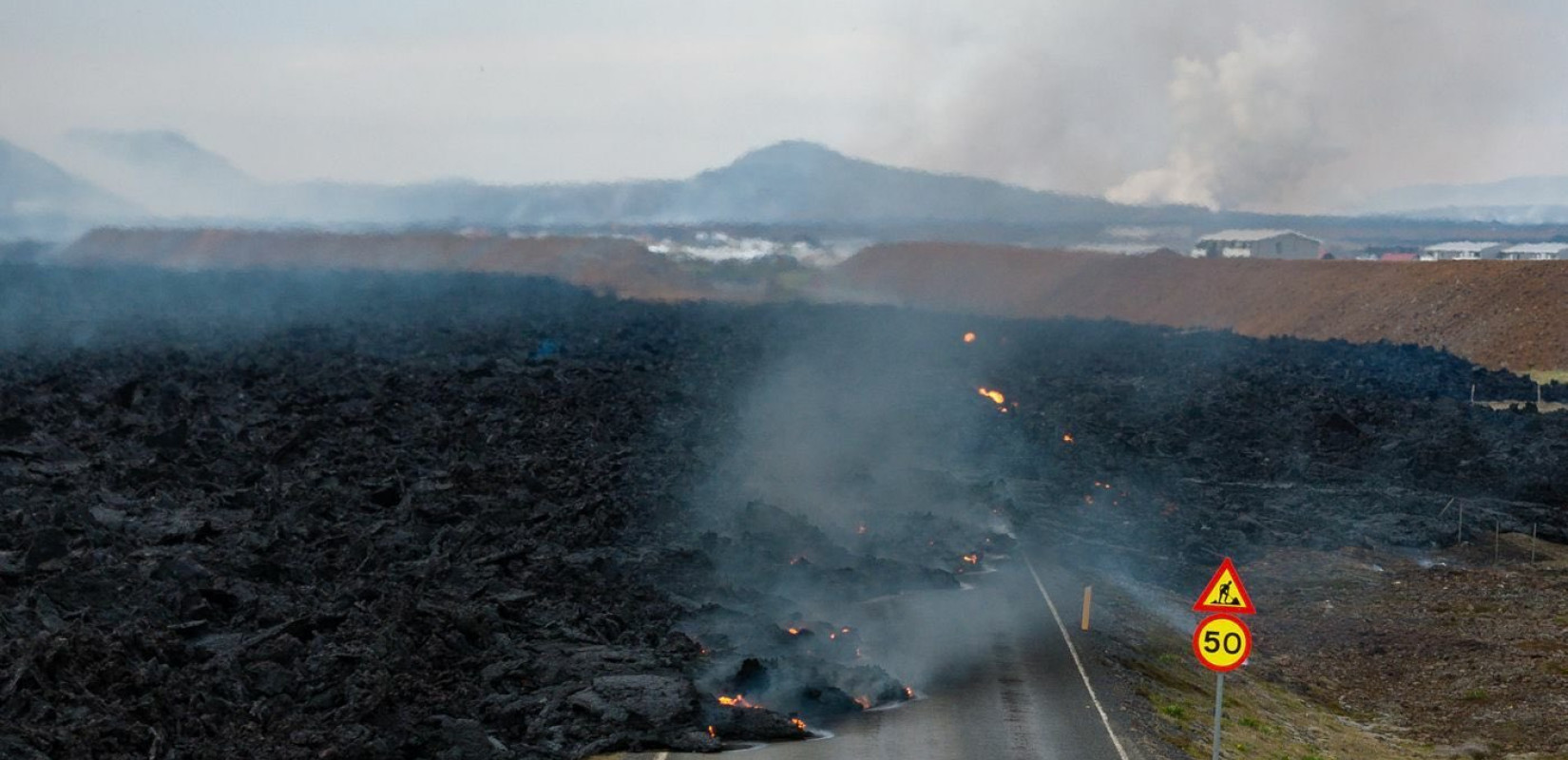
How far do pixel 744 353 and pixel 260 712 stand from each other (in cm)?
6374

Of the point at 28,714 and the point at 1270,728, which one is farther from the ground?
the point at 28,714

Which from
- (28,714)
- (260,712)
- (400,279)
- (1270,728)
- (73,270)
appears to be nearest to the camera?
(28,714)

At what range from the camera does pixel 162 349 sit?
67.9 m

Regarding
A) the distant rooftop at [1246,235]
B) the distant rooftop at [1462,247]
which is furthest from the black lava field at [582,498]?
the distant rooftop at [1462,247]

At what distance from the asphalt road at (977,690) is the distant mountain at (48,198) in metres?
54.2

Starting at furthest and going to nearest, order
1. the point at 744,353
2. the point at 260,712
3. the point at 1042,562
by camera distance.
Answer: the point at 744,353 < the point at 1042,562 < the point at 260,712

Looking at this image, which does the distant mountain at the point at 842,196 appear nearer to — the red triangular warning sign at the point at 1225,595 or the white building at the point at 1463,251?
the white building at the point at 1463,251

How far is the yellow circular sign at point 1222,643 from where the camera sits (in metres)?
21.6

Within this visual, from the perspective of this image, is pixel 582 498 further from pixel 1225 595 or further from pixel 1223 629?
pixel 1225 595

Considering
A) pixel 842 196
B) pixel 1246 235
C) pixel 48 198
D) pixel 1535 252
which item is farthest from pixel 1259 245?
pixel 48 198

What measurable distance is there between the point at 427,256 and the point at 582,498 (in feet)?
355

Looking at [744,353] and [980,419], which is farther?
[744,353]

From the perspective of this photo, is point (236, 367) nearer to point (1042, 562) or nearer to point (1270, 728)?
point (1042, 562)

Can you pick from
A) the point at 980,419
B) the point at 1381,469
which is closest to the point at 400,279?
the point at 980,419
